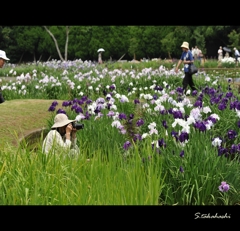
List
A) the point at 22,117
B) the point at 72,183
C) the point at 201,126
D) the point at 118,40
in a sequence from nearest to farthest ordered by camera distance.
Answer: the point at 72,183 → the point at 201,126 → the point at 22,117 → the point at 118,40

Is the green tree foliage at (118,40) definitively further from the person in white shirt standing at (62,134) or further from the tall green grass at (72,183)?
the tall green grass at (72,183)

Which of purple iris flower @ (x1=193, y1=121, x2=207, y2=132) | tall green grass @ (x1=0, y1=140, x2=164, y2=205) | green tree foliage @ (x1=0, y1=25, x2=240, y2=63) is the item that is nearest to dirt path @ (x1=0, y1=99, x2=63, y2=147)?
tall green grass @ (x1=0, y1=140, x2=164, y2=205)

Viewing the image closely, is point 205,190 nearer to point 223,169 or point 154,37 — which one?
point 223,169

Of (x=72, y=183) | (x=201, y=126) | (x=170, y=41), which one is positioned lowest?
(x=72, y=183)

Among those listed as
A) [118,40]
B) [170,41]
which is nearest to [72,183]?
[170,41]

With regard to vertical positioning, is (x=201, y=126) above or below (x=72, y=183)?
above

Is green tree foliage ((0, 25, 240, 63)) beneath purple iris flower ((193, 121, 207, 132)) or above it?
above

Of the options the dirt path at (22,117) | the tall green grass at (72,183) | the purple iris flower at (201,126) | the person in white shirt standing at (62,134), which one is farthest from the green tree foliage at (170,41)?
the tall green grass at (72,183)

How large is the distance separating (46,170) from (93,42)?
30.5 m

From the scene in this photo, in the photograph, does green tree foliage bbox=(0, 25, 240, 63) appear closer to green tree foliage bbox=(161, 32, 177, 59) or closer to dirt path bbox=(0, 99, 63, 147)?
green tree foliage bbox=(161, 32, 177, 59)

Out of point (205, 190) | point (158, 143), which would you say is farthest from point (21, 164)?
point (205, 190)

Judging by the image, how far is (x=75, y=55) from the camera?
34.0 meters

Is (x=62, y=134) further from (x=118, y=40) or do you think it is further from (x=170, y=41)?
(x=118, y=40)

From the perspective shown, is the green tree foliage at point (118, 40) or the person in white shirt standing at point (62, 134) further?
the green tree foliage at point (118, 40)
